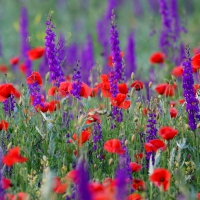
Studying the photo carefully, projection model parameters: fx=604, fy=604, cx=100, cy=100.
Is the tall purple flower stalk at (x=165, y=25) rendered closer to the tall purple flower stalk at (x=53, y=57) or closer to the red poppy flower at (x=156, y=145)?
the tall purple flower stalk at (x=53, y=57)

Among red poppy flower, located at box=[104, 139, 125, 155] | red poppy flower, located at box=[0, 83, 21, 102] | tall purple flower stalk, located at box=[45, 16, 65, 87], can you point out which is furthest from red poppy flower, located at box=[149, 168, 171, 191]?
tall purple flower stalk, located at box=[45, 16, 65, 87]

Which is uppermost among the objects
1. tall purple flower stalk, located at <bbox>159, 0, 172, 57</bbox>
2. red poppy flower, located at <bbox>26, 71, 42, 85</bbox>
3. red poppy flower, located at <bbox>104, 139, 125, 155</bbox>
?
tall purple flower stalk, located at <bbox>159, 0, 172, 57</bbox>

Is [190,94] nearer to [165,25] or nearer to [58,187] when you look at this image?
[58,187]

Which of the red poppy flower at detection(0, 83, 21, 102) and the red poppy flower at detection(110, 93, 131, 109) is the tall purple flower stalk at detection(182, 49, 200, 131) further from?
the red poppy flower at detection(0, 83, 21, 102)

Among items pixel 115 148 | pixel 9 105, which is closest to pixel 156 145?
pixel 115 148

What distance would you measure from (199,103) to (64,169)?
1.02 metres

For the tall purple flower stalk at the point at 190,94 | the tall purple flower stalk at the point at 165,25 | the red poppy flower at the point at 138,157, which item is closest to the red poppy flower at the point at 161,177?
the red poppy flower at the point at 138,157

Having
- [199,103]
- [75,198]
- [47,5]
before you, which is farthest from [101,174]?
[47,5]

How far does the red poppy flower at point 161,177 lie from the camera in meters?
2.44

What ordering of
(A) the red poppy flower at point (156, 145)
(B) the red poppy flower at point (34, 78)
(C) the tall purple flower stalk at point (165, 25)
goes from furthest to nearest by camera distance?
(C) the tall purple flower stalk at point (165, 25) < (B) the red poppy flower at point (34, 78) < (A) the red poppy flower at point (156, 145)

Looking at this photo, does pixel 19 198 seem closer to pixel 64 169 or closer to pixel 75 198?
pixel 75 198

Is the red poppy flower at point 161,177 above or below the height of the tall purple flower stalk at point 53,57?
below

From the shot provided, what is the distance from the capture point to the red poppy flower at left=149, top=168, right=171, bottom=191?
96.2 inches

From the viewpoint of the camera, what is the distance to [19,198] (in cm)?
229
